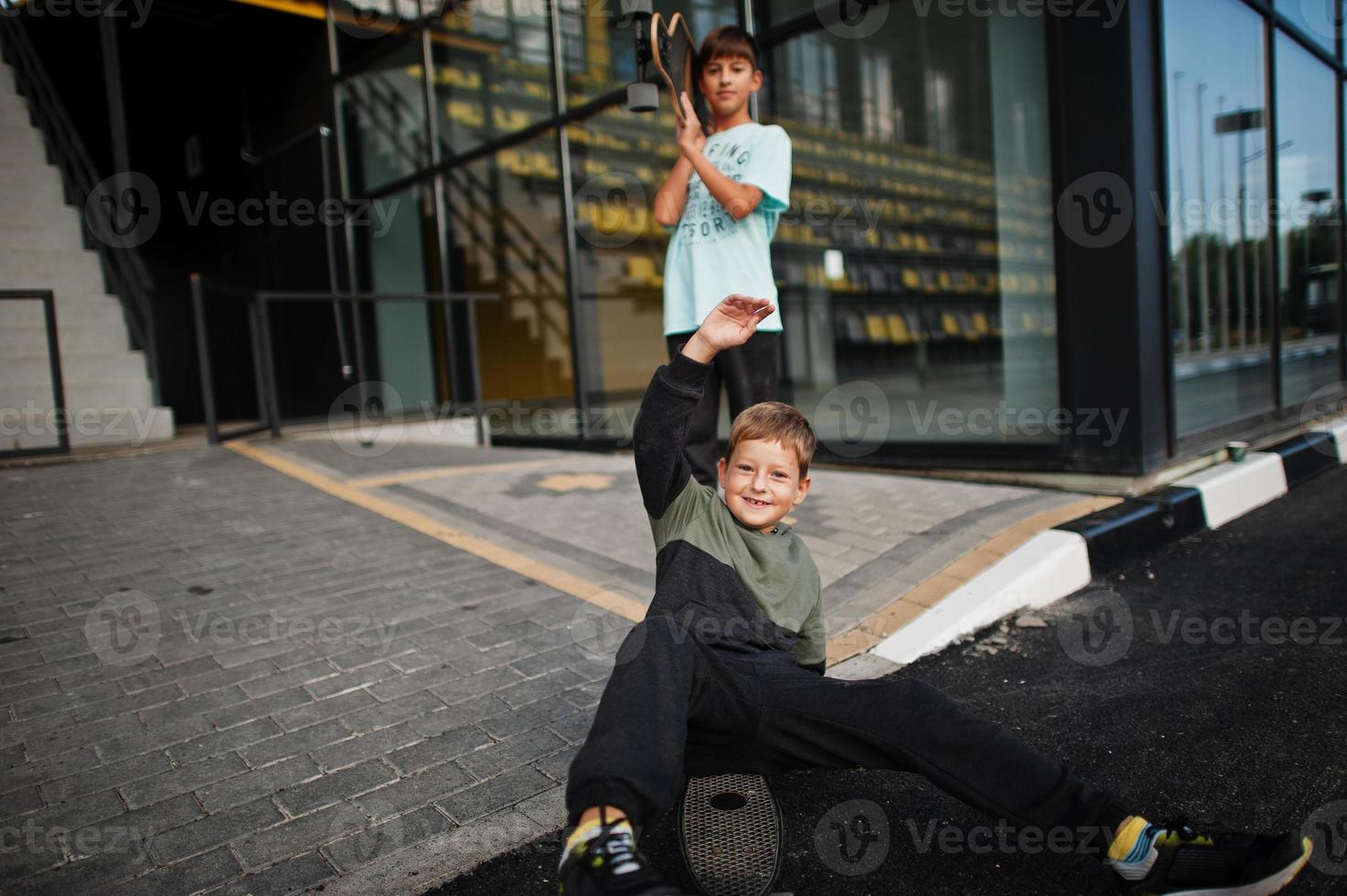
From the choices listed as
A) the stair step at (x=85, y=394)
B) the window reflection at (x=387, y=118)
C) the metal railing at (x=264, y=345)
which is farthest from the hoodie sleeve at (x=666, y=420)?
the window reflection at (x=387, y=118)

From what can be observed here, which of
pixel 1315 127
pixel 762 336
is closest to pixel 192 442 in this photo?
pixel 762 336

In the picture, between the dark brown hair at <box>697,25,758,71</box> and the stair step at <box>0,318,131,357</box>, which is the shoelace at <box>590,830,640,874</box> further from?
the stair step at <box>0,318,131,357</box>

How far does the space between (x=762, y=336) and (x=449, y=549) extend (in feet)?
6.07

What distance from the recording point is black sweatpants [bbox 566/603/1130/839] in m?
1.44

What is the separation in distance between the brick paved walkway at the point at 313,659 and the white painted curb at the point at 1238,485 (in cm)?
74

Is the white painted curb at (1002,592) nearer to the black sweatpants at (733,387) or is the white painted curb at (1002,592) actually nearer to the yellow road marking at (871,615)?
the yellow road marking at (871,615)

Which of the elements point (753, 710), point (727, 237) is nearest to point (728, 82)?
point (727, 237)

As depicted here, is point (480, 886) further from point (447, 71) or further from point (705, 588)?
point (447, 71)

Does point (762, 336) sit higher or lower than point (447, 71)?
lower

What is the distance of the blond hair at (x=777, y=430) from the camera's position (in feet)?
6.23

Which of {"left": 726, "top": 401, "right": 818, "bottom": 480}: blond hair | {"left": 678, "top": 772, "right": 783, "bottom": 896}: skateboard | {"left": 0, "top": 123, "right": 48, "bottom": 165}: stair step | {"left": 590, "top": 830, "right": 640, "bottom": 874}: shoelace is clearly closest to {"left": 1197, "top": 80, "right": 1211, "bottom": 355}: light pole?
{"left": 726, "top": 401, "right": 818, "bottom": 480}: blond hair

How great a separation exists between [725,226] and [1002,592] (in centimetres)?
161

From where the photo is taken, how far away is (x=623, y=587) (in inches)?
131

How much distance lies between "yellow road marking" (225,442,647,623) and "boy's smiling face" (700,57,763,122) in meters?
1.78
